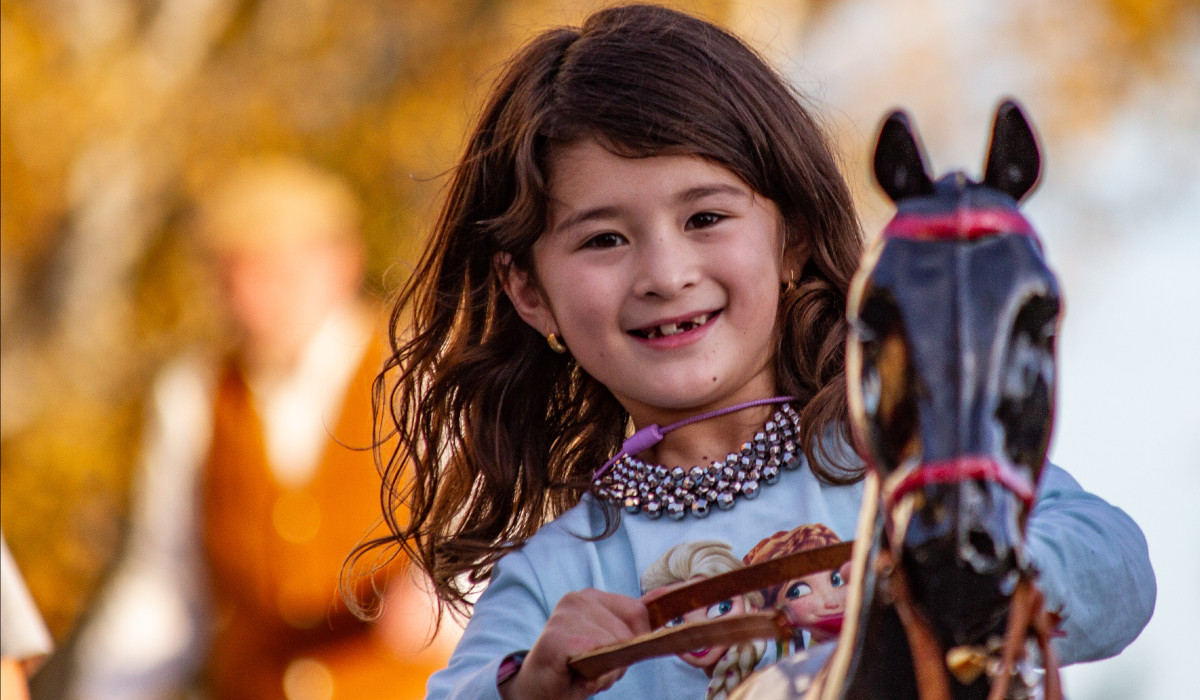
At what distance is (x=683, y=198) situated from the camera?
1.99m

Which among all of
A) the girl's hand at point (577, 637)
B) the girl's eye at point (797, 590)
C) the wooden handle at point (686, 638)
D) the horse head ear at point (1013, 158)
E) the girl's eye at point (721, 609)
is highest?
the horse head ear at point (1013, 158)

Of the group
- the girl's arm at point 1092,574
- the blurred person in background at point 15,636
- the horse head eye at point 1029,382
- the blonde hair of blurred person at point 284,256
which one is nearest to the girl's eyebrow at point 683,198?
the girl's arm at point 1092,574

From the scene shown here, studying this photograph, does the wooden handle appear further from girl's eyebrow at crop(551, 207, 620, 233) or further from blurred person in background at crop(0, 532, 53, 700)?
blurred person in background at crop(0, 532, 53, 700)

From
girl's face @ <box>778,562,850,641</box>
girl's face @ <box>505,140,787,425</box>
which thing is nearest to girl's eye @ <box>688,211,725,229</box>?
girl's face @ <box>505,140,787,425</box>

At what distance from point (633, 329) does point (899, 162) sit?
34.6 inches

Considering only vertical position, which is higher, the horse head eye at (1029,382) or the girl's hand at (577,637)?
the horse head eye at (1029,382)

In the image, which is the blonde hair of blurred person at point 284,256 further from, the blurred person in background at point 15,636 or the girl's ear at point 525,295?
the girl's ear at point 525,295

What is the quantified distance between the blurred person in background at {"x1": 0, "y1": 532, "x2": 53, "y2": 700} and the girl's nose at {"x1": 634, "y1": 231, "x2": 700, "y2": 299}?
1470mm

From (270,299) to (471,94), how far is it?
2038 mm

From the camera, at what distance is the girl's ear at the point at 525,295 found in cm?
225

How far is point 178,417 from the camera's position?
4680 mm

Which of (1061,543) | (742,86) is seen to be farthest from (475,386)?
(1061,543)

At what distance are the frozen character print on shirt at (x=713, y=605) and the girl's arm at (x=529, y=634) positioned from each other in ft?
0.54

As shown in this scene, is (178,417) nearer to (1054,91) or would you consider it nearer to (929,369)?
(929,369)
